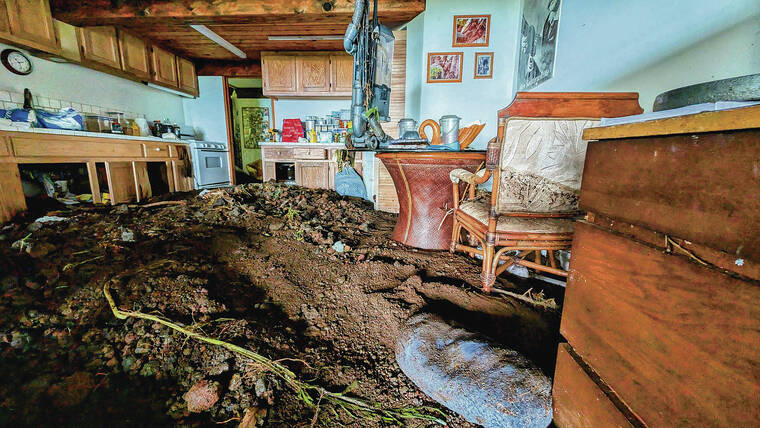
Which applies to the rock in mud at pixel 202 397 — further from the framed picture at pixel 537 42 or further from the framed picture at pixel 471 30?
the framed picture at pixel 471 30

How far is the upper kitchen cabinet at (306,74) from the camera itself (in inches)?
201

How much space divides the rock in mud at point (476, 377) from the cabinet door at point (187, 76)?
6971 millimetres

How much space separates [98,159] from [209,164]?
75.9 inches

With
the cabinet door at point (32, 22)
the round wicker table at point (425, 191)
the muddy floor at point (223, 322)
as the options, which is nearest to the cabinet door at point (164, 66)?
the cabinet door at point (32, 22)

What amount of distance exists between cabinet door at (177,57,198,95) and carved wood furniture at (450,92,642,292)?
6.77 m

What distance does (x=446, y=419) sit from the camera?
0.94m

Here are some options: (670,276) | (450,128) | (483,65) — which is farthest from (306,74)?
A: (670,276)

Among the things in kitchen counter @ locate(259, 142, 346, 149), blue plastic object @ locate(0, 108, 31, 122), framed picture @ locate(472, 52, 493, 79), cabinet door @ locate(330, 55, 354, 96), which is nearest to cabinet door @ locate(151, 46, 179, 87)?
kitchen counter @ locate(259, 142, 346, 149)

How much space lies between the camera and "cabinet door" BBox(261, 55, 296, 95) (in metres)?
5.17

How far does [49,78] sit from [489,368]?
20.1 ft

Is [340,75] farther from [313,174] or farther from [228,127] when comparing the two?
[228,127]

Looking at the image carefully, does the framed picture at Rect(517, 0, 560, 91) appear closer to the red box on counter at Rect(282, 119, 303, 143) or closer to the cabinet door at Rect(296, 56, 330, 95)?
the cabinet door at Rect(296, 56, 330, 95)

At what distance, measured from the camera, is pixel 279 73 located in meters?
5.19

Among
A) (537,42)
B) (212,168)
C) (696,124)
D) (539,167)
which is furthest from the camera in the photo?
(212,168)
